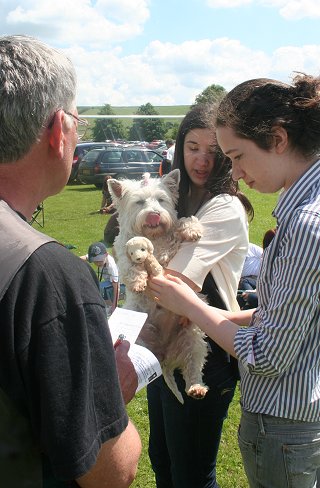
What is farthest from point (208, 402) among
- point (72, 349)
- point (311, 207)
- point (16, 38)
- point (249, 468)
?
point (16, 38)

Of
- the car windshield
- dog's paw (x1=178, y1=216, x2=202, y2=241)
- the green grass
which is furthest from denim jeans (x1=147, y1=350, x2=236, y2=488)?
the car windshield

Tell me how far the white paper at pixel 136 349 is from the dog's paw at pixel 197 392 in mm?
592

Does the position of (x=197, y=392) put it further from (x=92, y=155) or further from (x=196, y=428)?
(x=92, y=155)

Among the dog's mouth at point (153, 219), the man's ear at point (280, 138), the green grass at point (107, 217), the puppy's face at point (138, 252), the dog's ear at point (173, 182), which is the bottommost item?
the green grass at point (107, 217)

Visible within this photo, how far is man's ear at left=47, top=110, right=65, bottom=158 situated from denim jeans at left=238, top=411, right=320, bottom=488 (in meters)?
1.20

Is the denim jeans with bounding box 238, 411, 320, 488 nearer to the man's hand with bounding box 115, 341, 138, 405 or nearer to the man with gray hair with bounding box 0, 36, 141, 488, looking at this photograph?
the man's hand with bounding box 115, 341, 138, 405

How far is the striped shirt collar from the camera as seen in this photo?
1.50 m

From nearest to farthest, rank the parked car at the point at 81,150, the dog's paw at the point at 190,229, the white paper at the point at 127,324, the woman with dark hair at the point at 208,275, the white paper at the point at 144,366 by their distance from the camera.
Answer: the white paper at the point at 144,366 → the white paper at the point at 127,324 → the woman with dark hair at the point at 208,275 → the dog's paw at the point at 190,229 → the parked car at the point at 81,150

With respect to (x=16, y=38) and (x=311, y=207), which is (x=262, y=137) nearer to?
(x=311, y=207)

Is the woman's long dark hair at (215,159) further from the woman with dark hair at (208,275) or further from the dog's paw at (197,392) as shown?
the dog's paw at (197,392)

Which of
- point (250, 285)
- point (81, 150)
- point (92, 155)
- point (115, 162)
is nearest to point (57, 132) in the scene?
point (250, 285)

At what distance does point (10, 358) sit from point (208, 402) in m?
1.59

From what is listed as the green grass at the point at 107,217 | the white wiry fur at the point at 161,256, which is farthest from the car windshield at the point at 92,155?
the white wiry fur at the point at 161,256

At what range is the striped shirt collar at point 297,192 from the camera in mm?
1498
